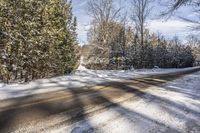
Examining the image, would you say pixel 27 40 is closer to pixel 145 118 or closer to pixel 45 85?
pixel 45 85

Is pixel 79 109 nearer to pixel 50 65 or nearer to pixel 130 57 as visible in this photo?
pixel 50 65

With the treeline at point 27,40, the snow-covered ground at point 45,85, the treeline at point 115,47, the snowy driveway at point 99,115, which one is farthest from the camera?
the treeline at point 115,47

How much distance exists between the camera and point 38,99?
27.1 feet

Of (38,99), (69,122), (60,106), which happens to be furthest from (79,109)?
(38,99)

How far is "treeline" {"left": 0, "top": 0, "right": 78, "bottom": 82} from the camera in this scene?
608 inches

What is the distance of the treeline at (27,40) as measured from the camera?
15445mm

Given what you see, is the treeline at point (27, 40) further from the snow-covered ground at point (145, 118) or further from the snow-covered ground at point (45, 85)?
the snow-covered ground at point (145, 118)

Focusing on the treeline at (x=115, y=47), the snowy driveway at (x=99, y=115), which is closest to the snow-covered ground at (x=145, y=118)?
the snowy driveway at (x=99, y=115)

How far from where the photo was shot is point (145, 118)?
6531 mm

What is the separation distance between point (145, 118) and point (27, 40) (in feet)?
37.3

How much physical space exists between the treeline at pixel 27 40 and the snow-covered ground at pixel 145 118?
8.93m

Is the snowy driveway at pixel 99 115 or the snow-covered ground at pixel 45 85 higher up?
the snow-covered ground at pixel 45 85

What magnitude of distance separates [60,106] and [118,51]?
37441 mm

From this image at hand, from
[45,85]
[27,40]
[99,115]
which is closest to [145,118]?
[99,115]
